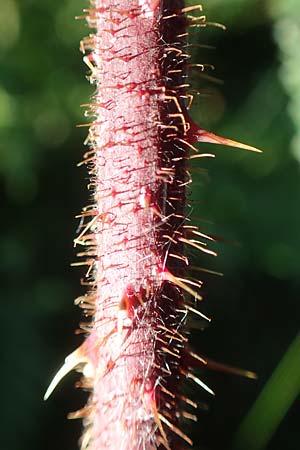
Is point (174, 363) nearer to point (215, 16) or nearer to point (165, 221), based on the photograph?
point (165, 221)

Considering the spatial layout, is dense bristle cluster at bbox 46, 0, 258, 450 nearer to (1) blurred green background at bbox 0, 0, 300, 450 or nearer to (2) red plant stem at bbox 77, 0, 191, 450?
(2) red plant stem at bbox 77, 0, 191, 450

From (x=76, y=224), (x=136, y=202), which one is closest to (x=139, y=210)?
(x=136, y=202)

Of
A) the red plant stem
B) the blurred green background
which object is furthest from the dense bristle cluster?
the blurred green background

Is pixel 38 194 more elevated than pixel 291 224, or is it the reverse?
pixel 291 224

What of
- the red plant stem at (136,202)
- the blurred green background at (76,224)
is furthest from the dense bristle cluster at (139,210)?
the blurred green background at (76,224)

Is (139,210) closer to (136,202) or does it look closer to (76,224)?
(136,202)

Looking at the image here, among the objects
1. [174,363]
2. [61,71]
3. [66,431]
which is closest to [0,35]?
[61,71]
